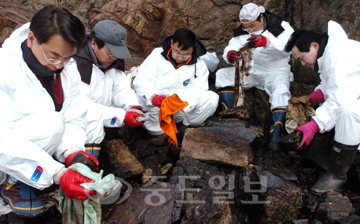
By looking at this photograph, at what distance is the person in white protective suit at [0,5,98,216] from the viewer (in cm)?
235

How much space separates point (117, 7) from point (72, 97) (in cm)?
332

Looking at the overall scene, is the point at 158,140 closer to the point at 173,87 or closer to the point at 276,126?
the point at 173,87

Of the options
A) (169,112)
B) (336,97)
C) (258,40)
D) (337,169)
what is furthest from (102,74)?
(337,169)

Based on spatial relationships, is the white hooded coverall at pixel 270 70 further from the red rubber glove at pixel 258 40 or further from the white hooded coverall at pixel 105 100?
the white hooded coverall at pixel 105 100

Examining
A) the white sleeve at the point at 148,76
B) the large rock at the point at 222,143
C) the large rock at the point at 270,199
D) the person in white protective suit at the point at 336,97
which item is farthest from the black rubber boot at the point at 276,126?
the white sleeve at the point at 148,76

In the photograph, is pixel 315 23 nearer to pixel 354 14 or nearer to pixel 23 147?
pixel 354 14

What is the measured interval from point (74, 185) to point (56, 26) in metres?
1.07

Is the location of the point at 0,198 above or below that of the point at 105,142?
above

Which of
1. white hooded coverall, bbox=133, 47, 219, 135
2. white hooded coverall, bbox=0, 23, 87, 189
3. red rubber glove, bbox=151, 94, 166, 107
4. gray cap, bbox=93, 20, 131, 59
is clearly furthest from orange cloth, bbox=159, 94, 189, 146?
white hooded coverall, bbox=0, 23, 87, 189

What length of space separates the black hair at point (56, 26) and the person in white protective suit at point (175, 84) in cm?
191

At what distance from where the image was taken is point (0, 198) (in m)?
2.90

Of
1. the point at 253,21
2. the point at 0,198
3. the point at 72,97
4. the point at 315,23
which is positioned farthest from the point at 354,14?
the point at 0,198

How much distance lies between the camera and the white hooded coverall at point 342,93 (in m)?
3.26

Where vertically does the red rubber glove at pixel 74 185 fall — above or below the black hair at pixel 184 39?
below
